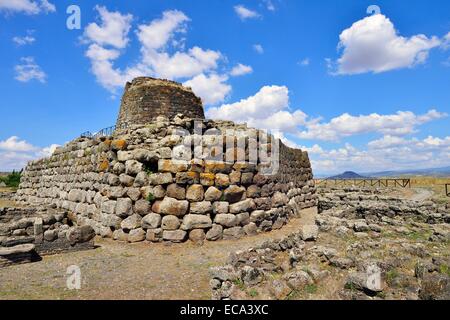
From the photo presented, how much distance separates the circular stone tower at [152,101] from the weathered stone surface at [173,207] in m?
11.4

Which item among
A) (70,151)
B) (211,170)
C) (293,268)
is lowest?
(293,268)

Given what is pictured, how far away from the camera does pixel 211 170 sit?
33.1 ft

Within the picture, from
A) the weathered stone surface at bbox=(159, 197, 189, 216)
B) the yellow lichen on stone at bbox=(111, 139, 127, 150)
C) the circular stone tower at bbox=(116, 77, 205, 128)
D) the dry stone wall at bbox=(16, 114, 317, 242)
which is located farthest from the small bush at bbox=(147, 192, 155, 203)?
the circular stone tower at bbox=(116, 77, 205, 128)

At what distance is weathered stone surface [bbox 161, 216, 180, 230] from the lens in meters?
9.33

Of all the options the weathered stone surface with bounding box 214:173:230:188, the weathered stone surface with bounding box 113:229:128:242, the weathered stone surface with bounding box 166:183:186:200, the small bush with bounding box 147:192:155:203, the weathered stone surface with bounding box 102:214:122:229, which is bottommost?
the weathered stone surface with bounding box 113:229:128:242

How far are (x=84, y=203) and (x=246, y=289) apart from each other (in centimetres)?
991

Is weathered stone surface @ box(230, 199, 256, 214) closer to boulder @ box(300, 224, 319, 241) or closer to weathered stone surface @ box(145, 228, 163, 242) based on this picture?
weathered stone surface @ box(145, 228, 163, 242)

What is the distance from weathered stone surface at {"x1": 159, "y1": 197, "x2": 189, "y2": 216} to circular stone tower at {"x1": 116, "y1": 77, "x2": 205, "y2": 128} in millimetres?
11417

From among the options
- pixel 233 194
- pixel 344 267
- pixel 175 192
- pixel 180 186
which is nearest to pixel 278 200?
pixel 233 194

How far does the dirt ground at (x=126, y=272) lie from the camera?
5.60 m

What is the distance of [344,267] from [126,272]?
4.54 metres
